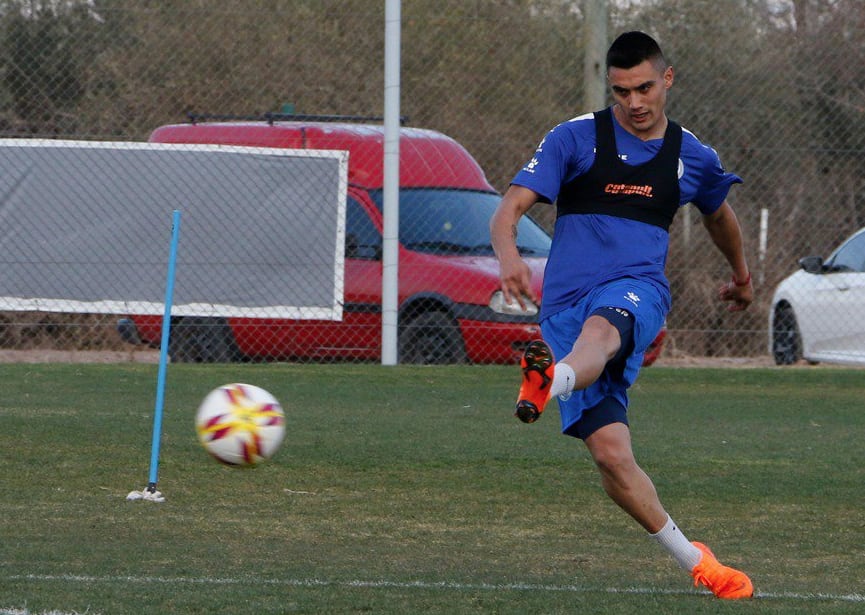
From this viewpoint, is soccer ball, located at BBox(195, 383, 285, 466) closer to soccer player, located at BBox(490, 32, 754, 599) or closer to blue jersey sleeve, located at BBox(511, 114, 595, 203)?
soccer player, located at BBox(490, 32, 754, 599)

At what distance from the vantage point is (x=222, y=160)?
12.7 m

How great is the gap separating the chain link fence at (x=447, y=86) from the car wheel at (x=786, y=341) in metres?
0.19

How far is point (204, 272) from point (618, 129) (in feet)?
24.9

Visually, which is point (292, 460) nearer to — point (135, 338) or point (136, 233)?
point (136, 233)

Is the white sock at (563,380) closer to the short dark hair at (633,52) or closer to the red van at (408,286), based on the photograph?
the short dark hair at (633,52)

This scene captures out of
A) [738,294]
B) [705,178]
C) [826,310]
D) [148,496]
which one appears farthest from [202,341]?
[705,178]

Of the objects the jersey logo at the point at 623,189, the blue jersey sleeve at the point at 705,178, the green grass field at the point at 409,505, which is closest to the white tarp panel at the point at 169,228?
the green grass field at the point at 409,505

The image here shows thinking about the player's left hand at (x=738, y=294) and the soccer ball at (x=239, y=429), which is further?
the player's left hand at (x=738, y=294)

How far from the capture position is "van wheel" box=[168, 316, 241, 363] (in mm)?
13039

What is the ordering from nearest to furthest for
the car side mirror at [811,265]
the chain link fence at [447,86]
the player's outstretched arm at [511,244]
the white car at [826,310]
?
the player's outstretched arm at [511,244] → the chain link fence at [447,86] → the white car at [826,310] → the car side mirror at [811,265]

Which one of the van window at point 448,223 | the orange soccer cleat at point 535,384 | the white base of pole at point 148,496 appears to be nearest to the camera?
the orange soccer cleat at point 535,384

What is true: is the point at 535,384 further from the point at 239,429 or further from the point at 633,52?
the point at 239,429

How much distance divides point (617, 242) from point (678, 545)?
1101 mm

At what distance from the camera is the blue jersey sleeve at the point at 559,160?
5219mm
